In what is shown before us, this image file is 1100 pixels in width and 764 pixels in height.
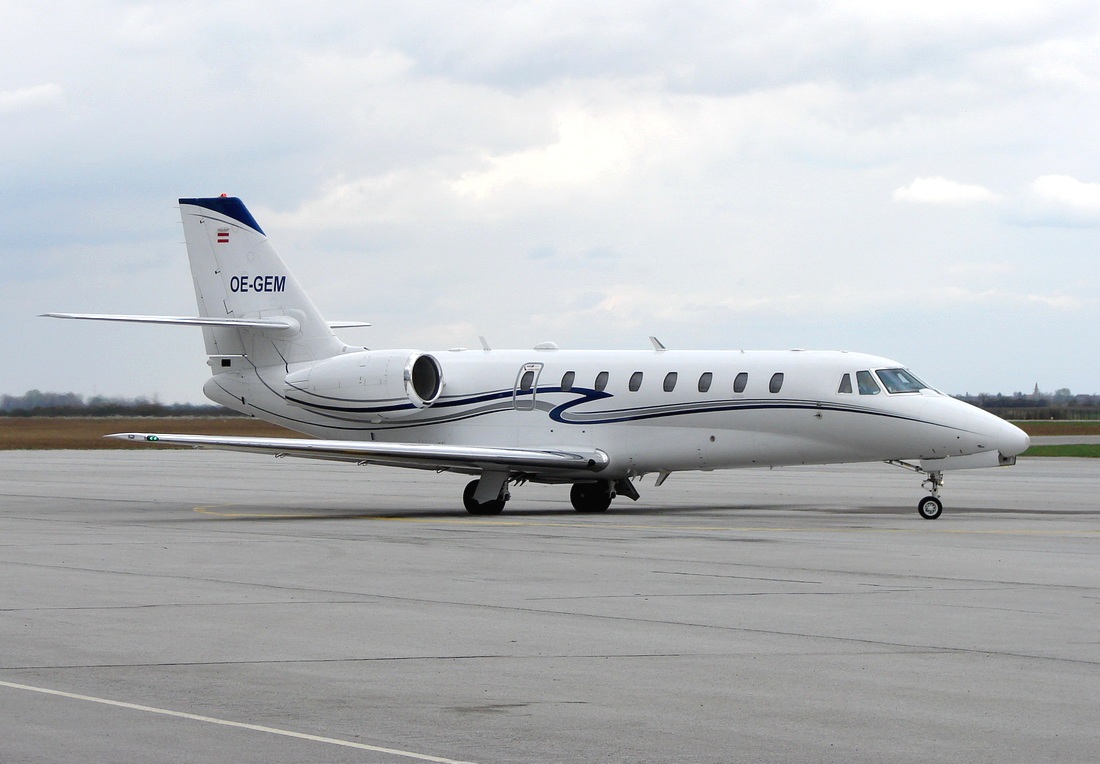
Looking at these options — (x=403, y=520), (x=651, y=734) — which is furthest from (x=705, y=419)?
(x=651, y=734)

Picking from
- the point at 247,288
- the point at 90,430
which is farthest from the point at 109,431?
the point at 247,288

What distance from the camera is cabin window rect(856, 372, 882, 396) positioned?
24984 mm

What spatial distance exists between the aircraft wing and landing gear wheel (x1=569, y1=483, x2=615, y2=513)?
1.17 metres

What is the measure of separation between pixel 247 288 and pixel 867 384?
42.7ft

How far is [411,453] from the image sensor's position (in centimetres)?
2511

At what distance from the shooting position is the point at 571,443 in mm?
27250

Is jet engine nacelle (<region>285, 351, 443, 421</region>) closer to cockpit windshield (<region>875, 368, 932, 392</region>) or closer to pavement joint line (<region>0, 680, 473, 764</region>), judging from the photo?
cockpit windshield (<region>875, 368, 932, 392</region>)

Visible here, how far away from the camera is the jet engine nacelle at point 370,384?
28562 millimetres

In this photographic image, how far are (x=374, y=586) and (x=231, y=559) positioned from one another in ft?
11.3

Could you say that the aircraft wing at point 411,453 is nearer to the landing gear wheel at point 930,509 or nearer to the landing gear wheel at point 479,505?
the landing gear wheel at point 479,505

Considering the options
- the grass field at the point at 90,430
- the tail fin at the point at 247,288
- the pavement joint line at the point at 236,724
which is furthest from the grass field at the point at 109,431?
the pavement joint line at the point at 236,724

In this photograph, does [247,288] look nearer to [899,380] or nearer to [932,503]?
[899,380]

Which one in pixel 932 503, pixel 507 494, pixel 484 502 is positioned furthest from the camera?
pixel 507 494

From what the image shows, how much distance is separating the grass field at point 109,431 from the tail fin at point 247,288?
3050 centimetres
